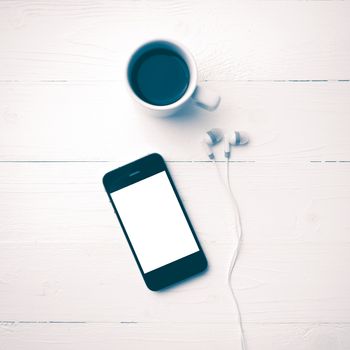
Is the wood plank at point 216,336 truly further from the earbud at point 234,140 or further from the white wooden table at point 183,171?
the earbud at point 234,140

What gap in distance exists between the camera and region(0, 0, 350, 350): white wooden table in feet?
1.95

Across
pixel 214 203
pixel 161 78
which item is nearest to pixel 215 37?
pixel 161 78

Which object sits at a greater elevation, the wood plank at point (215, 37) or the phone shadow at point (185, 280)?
the wood plank at point (215, 37)

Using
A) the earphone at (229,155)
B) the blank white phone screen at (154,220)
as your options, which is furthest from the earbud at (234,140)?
the blank white phone screen at (154,220)

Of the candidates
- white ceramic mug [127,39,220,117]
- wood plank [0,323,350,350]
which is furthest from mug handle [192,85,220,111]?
wood plank [0,323,350,350]

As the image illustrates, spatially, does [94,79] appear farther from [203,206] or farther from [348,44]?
[348,44]

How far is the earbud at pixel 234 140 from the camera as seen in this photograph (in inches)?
23.0

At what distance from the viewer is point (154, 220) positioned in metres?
0.60

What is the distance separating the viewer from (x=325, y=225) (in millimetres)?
600

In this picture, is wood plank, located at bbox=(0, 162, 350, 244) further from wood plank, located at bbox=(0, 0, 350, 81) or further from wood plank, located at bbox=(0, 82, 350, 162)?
wood plank, located at bbox=(0, 0, 350, 81)

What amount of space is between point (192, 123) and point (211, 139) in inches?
1.7

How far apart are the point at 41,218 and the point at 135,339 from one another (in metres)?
0.24

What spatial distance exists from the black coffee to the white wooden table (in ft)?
0.23

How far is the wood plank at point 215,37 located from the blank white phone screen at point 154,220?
0.18 meters
